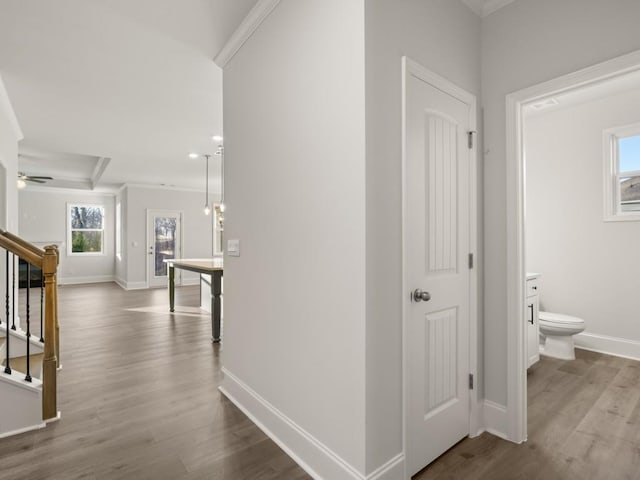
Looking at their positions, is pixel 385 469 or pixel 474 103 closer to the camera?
pixel 385 469

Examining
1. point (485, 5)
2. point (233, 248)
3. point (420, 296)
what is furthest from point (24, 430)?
point (485, 5)

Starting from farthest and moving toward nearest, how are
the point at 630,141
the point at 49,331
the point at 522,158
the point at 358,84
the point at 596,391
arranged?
the point at 630,141 → the point at 596,391 → the point at 49,331 → the point at 522,158 → the point at 358,84

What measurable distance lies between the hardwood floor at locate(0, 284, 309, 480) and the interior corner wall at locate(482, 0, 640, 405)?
1.39 m

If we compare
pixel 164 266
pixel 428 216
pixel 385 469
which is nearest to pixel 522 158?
pixel 428 216

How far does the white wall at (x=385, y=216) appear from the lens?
146 centimetres

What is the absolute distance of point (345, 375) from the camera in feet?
5.05

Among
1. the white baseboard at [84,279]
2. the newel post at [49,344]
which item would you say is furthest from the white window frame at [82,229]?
the newel post at [49,344]

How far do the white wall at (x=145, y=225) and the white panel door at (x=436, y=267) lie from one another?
8212 millimetres

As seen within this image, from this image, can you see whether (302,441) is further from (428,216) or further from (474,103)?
(474,103)

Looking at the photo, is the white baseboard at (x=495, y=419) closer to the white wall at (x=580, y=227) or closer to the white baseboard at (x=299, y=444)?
the white baseboard at (x=299, y=444)

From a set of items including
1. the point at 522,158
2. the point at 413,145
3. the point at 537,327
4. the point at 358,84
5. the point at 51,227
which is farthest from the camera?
the point at 51,227

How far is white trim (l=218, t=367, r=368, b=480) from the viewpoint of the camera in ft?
5.18

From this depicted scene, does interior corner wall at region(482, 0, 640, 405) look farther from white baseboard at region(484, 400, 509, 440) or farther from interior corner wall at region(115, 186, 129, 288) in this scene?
interior corner wall at region(115, 186, 129, 288)

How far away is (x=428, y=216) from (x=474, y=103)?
0.85 metres
